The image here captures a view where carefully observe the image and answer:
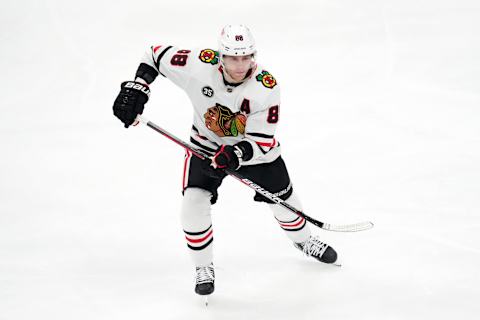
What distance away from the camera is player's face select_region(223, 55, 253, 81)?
266 centimetres

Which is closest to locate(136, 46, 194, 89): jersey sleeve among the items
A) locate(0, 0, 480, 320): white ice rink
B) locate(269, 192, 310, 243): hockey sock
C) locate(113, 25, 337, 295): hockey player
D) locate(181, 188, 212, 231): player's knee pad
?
locate(113, 25, 337, 295): hockey player

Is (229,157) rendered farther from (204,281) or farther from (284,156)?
(284,156)

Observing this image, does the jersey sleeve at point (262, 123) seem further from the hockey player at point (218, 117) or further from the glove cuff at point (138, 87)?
the glove cuff at point (138, 87)

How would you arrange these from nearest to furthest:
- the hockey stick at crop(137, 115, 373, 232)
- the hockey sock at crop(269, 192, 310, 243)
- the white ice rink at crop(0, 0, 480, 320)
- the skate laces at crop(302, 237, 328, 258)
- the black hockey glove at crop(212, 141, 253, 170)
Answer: the black hockey glove at crop(212, 141, 253, 170)
the hockey stick at crop(137, 115, 373, 232)
the white ice rink at crop(0, 0, 480, 320)
the hockey sock at crop(269, 192, 310, 243)
the skate laces at crop(302, 237, 328, 258)

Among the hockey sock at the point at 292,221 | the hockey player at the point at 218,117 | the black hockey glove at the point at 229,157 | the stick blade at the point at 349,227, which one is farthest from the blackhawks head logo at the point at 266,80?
the stick blade at the point at 349,227

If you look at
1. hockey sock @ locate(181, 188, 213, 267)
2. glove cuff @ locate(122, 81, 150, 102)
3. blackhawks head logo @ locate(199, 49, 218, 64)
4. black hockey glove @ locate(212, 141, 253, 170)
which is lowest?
hockey sock @ locate(181, 188, 213, 267)

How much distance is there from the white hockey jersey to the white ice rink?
698mm

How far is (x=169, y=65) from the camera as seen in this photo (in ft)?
9.71

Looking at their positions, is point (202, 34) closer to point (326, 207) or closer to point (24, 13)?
point (24, 13)

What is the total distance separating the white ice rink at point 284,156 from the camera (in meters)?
3.04

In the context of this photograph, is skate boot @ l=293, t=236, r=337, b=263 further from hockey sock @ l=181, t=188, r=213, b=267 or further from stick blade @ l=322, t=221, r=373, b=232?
hockey sock @ l=181, t=188, r=213, b=267

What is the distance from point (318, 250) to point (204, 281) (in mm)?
644

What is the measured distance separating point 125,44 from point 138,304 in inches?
161

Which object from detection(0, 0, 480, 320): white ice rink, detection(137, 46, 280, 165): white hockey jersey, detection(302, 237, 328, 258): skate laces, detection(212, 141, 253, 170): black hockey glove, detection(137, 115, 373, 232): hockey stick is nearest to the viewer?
detection(212, 141, 253, 170): black hockey glove
